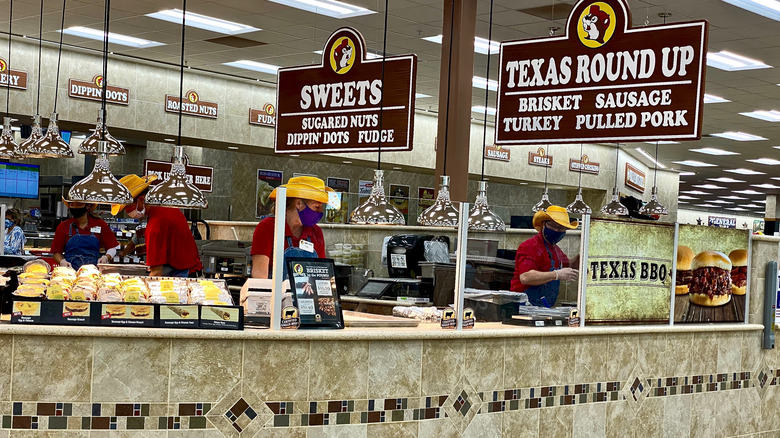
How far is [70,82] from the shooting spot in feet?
40.0

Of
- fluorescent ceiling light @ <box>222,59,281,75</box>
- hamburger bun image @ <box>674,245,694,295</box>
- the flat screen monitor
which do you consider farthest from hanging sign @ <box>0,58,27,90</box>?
hamburger bun image @ <box>674,245,694,295</box>

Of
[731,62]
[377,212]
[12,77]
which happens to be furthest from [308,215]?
[12,77]

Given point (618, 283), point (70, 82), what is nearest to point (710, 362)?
point (618, 283)

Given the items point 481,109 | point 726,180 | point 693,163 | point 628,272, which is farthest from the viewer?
point 726,180

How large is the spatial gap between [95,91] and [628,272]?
8.85m

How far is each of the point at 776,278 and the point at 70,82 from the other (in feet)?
30.4

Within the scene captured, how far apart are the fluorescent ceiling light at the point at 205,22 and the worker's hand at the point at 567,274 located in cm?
580

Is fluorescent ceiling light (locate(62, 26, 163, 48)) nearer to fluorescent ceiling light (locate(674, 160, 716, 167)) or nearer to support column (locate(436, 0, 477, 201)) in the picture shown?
support column (locate(436, 0, 477, 201))

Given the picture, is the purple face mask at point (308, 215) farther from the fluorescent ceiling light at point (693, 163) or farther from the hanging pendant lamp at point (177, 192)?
the fluorescent ceiling light at point (693, 163)

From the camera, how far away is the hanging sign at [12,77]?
11.5 meters

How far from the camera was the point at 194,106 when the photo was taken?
44.2ft

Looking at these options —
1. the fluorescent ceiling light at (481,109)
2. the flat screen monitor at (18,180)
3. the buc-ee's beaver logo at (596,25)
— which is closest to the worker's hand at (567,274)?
the buc-ee's beaver logo at (596,25)

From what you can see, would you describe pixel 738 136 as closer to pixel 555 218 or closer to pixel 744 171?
pixel 744 171

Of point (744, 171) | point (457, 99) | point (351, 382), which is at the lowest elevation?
point (351, 382)
